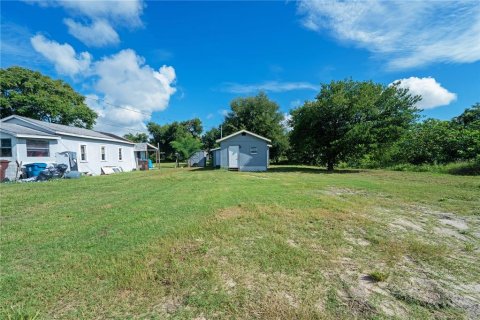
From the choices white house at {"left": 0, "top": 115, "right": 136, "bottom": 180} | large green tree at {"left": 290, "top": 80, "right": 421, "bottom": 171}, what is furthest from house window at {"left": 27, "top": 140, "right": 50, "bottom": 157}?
large green tree at {"left": 290, "top": 80, "right": 421, "bottom": 171}

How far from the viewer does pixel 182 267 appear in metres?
3.03

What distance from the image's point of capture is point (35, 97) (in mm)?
25078

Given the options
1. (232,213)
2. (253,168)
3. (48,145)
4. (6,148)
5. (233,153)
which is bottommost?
(232,213)

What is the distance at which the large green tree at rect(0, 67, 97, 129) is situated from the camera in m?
24.7

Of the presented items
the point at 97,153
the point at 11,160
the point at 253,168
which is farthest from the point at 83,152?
the point at 253,168

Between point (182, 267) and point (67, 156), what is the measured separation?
16.0 metres

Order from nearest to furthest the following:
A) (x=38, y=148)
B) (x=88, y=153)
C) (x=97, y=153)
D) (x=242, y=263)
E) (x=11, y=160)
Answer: (x=242, y=263) < (x=11, y=160) < (x=38, y=148) < (x=88, y=153) < (x=97, y=153)

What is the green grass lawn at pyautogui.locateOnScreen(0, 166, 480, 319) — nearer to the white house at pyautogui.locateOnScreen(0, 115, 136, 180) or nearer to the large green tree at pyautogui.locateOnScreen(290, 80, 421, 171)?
the white house at pyautogui.locateOnScreen(0, 115, 136, 180)

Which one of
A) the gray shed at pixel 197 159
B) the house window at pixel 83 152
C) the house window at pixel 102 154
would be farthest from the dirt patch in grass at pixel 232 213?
the gray shed at pixel 197 159

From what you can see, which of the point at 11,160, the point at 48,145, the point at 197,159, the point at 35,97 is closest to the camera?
the point at 11,160

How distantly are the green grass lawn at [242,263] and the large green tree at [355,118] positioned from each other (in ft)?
39.1

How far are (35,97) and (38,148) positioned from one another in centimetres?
1607

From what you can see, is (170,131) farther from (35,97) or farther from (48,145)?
(48,145)

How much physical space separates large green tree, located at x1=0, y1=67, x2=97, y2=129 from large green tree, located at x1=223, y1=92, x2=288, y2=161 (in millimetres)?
21072
